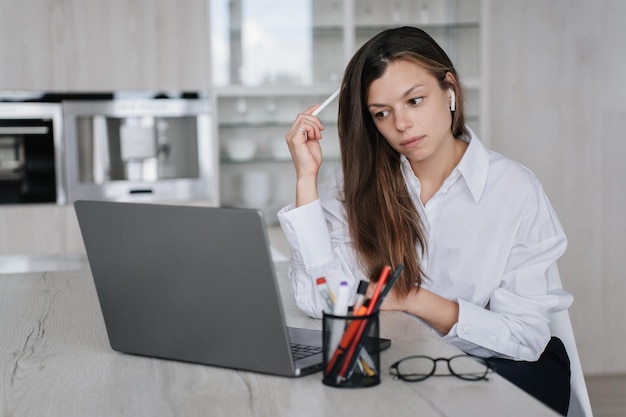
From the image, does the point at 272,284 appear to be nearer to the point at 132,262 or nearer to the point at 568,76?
the point at 132,262

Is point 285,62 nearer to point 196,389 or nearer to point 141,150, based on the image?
point 141,150

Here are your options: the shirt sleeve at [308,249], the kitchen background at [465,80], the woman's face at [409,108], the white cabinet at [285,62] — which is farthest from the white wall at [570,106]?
the shirt sleeve at [308,249]

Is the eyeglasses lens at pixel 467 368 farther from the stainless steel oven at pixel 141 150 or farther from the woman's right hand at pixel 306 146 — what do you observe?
the stainless steel oven at pixel 141 150

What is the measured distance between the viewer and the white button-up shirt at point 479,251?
152 cm

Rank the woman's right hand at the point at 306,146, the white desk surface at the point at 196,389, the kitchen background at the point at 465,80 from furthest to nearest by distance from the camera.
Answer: the kitchen background at the point at 465,80 → the woman's right hand at the point at 306,146 → the white desk surface at the point at 196,389

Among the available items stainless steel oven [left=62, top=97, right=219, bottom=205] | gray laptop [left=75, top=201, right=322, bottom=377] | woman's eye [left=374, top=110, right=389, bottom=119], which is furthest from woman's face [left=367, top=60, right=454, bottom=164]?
stainless steel oven [left=62, top=97, right=219, bottom=205]

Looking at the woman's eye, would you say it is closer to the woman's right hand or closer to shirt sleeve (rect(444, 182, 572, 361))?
the woman's right hand

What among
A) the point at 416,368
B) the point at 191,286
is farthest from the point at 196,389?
the point at 416,368

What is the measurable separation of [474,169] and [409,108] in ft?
0.64

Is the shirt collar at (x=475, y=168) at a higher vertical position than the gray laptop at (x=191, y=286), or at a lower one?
higher

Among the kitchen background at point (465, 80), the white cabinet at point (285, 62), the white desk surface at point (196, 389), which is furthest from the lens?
the white cabinet at point (285, 62)

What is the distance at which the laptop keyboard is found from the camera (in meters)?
1.15

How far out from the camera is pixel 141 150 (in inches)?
150

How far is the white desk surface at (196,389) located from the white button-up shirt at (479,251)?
22 centimetres
